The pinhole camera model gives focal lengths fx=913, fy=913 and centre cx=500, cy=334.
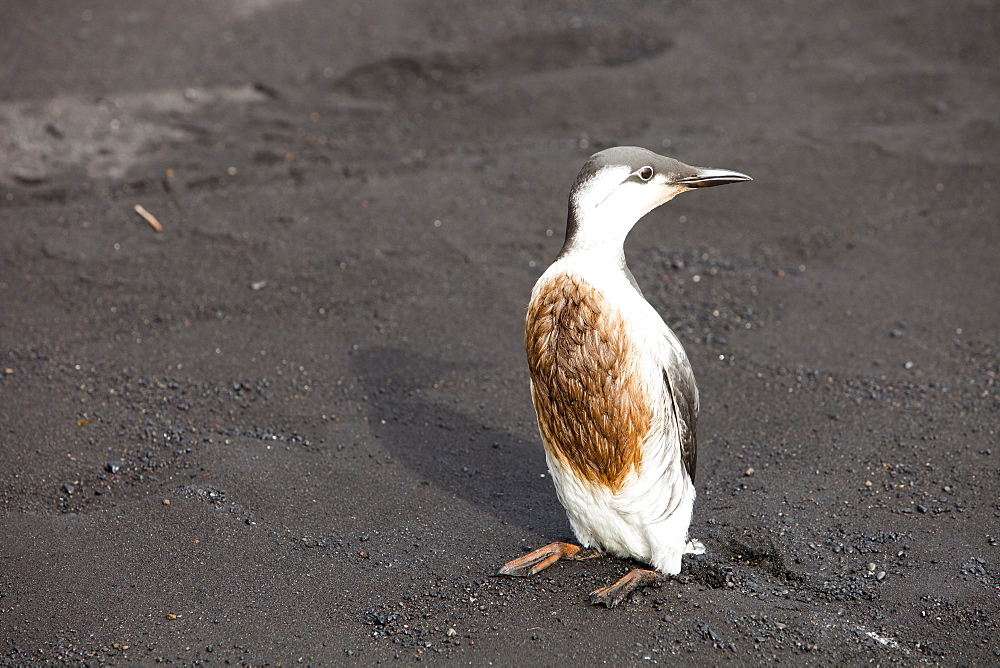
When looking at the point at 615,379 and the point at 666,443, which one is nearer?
the point at 615,379

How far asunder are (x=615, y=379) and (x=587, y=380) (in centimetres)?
12

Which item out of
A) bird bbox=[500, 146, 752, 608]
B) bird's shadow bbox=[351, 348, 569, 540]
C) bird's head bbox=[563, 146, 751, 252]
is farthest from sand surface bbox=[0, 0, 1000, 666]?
bird's head bbox=[563, 146, 751, 252]

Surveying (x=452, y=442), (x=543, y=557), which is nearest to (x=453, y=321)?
(x=452, y=442)

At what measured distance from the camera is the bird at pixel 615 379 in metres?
3.79

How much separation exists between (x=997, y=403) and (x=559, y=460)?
298 cm

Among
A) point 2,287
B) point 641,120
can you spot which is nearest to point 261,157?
point 2,287

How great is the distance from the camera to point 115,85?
8.20m

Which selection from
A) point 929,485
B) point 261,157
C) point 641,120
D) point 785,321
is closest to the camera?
point 929,485

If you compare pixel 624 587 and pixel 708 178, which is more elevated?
pixel 708 178

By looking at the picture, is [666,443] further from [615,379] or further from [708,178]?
[708,178]

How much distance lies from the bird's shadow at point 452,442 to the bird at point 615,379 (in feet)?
1.93

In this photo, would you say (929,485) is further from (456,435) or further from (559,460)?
(456,435)

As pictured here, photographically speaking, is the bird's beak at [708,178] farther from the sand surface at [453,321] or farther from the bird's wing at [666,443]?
the sand surface at [453,321]

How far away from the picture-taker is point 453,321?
→ 237 inches
